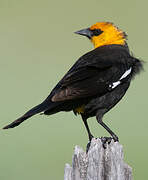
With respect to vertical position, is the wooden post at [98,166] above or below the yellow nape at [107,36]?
below

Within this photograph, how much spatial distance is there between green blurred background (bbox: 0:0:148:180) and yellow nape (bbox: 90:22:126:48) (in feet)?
1.30

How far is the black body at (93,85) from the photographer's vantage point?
4.74 metres

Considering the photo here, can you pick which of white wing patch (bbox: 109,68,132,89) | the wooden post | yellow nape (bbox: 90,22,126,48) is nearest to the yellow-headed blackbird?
white wing patch (bbox: 109,68,132,89)

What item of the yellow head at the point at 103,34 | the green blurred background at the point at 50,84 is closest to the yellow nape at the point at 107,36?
the yellow head at the point at 103,34

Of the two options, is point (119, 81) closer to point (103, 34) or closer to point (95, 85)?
point (95, 85)

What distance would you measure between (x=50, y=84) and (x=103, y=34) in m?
1.13

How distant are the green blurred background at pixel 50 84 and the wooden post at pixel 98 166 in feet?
6.04

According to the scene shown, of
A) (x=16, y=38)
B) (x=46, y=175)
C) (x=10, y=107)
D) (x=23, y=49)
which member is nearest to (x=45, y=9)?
(x=16, y=38)

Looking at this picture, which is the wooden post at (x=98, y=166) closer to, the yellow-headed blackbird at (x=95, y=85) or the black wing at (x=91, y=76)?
the yellow-headed blackbird at (x=95, y=85)

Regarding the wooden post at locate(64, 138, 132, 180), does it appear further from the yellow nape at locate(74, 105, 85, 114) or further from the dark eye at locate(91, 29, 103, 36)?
the dark eye at locate(91, 29, 103, 36)

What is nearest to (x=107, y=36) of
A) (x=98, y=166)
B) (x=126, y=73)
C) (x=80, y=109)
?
(x=126, y=73)

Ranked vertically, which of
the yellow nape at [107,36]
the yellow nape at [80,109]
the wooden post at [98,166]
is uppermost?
the yellow nape at [107,36]

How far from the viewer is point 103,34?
6.08 meters

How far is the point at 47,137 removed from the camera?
19.4 ft
